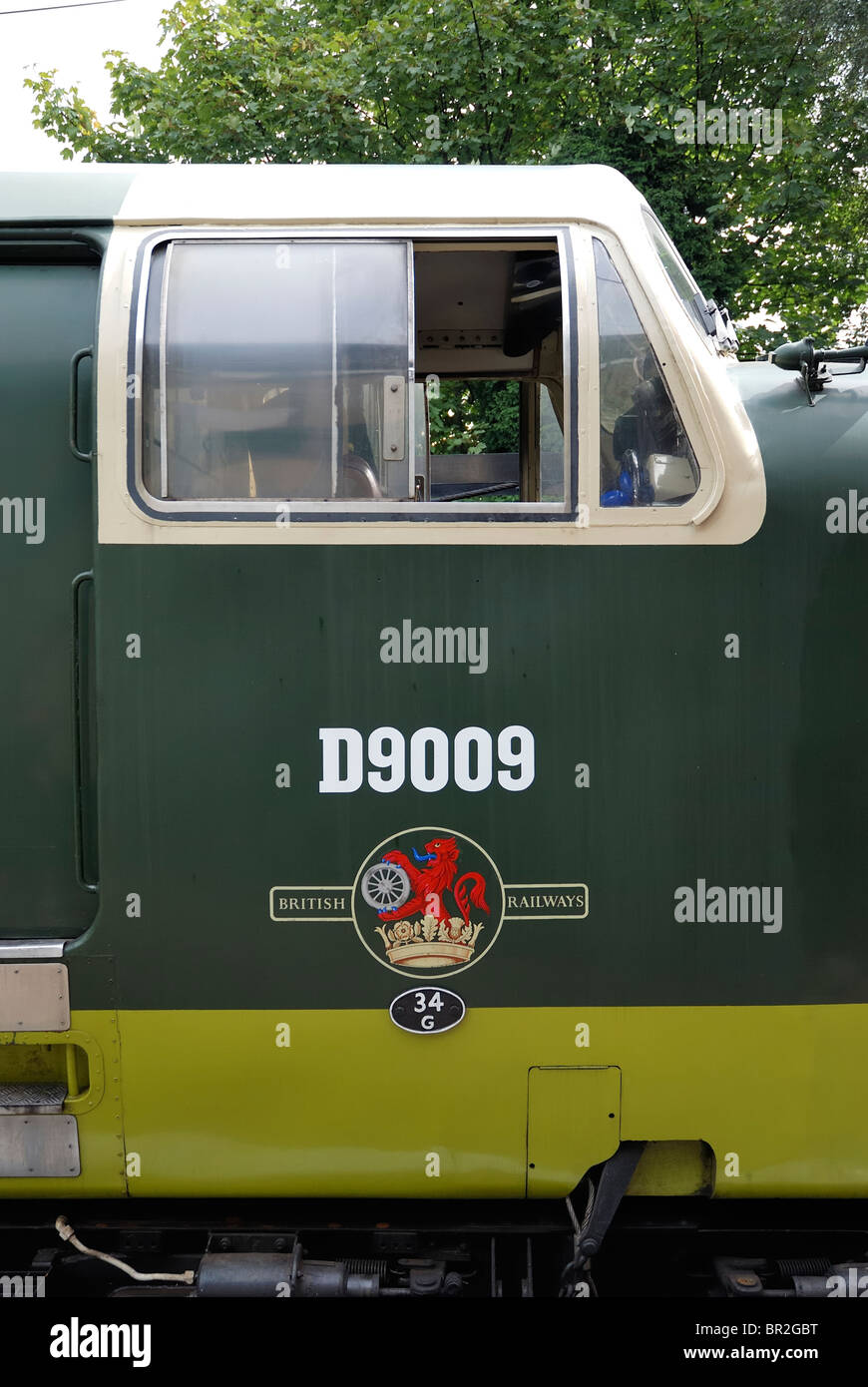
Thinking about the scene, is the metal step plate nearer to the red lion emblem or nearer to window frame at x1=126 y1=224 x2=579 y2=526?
the red lion emblem

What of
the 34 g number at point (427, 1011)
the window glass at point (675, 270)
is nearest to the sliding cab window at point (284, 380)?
the window glass at point (675, 270)

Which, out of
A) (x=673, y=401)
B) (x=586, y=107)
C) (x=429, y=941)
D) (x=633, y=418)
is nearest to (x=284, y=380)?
(x=633, y=418)

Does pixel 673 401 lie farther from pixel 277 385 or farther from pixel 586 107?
pixel 586 107

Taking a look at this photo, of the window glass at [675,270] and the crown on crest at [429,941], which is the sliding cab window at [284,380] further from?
the crown on crest at [429,941]

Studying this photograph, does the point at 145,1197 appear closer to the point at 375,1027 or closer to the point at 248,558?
the point at 375,1027

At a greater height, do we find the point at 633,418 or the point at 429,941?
the point at 633,418

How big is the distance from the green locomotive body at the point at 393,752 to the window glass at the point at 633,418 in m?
0.01

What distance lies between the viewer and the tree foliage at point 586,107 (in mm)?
10516

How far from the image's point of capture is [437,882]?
2637 mm

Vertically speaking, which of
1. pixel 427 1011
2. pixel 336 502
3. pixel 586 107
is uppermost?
pixel 586 107

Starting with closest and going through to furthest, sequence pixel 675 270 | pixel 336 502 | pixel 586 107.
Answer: pixel 336 502 < pixel 675 270 < pixel 586 107

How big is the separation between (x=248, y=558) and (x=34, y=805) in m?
0.88

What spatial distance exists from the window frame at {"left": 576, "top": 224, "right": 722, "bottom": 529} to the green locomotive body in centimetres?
1

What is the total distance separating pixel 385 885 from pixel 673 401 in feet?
5.01
